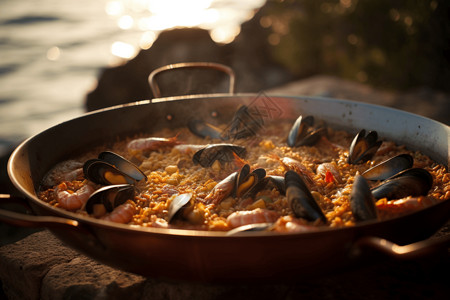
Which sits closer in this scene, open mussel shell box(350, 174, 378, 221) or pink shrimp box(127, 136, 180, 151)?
open mussel shell box(350, 174, 378, 221)

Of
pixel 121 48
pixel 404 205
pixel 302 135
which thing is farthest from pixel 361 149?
pixel 121 48

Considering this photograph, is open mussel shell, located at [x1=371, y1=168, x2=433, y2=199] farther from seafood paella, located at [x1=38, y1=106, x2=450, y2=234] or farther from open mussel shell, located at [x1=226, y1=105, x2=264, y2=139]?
open mussel shell, located at [x1=226, y1=105, x2=264, y2=139]

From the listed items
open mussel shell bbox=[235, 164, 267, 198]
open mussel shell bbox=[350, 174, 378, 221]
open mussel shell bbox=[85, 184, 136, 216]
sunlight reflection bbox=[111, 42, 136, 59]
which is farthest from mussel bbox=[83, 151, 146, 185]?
sunlight reflection bbox=[111, 42, 136, 59]

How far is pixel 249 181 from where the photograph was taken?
2.11m

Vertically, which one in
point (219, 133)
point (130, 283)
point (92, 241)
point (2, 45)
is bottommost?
point (130, 283)

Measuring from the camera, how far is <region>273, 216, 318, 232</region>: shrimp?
5.35ft

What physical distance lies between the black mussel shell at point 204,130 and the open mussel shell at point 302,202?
50.2 inches

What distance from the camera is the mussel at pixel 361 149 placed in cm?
249

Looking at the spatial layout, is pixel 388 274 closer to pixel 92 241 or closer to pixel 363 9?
pixel 92 241

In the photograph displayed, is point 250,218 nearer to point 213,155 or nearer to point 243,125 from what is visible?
point 213,155

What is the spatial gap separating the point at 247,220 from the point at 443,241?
78 centimetres

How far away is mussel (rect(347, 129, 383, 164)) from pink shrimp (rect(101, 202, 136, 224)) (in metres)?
1.44

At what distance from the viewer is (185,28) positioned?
786cm

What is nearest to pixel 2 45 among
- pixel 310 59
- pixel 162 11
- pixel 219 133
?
pixel 162 11
